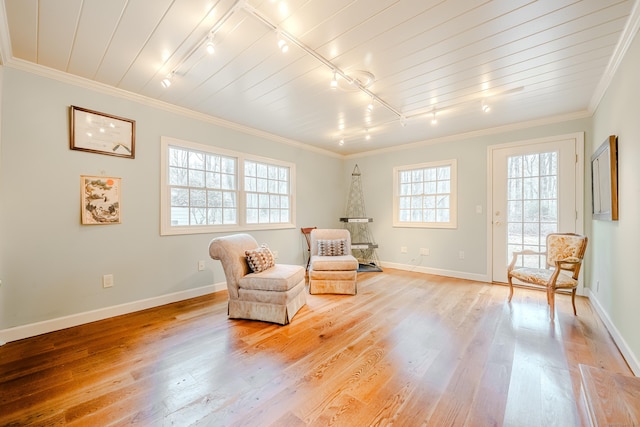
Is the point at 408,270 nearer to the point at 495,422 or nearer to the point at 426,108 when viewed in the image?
the point at 426,108

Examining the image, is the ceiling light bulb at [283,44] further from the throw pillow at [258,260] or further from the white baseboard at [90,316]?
the white baseboard at [90,316]

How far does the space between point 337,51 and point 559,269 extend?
10.1 feet

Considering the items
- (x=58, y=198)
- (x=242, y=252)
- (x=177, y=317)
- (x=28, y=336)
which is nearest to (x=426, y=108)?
(x=242, y=252)

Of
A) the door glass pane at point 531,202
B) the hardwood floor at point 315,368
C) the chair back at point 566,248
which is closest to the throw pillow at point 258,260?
the hardwood floor at point 315,368

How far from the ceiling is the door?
628mm

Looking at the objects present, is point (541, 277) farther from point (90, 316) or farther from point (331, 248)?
point (90, 316)

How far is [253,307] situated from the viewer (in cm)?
277

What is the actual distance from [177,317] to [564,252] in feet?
14.7

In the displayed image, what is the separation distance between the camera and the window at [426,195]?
4.61m

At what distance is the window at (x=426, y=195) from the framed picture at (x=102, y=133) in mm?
4281

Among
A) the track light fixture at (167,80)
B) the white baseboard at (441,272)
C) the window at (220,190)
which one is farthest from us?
the white baseboard at (441,272)

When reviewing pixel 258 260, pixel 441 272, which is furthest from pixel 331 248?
pixel 441 272

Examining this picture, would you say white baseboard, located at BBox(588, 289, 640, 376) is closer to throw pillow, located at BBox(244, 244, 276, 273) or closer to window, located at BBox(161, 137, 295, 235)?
throw pillow, located at BBox(244, 244, 276, 273)

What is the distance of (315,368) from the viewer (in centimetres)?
193
